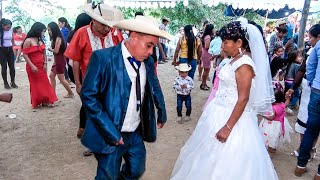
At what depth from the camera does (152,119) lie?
265 cm

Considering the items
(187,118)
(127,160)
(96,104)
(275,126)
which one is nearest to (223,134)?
(127,160)

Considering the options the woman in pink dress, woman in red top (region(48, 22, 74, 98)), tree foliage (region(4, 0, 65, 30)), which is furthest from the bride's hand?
tree foliage (region(4, 0, 65, 30))

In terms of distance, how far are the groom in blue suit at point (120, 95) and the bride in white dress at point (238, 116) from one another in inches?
29.4

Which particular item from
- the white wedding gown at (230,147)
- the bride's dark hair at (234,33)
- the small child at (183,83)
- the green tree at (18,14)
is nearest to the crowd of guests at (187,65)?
the small child at (183,83)

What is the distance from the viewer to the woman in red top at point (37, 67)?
19.3ft

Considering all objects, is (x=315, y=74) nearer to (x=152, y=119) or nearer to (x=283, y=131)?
(x=283, y=131)

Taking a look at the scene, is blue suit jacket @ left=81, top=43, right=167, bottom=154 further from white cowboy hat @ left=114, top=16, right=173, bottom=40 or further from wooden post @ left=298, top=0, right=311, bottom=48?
wooden post @ left=298, top=0, right=311, bottom=48

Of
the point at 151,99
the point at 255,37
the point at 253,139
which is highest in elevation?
the point at 255,37

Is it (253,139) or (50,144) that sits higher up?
(253,139)

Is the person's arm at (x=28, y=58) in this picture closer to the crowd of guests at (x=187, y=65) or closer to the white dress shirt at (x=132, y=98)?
the crowd of guests at (x=187, y=65)

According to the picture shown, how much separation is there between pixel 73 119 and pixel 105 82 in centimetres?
366

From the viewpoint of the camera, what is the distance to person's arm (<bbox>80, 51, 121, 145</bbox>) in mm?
2240

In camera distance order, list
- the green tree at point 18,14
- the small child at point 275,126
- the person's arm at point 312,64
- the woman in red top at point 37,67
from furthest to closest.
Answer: the green tree at point 18,14 → the woman in red top at point 37,67 → the small child at point 275,126 → the person's arm at point 312,64

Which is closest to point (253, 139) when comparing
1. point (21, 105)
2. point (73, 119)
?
point (73, 119)
